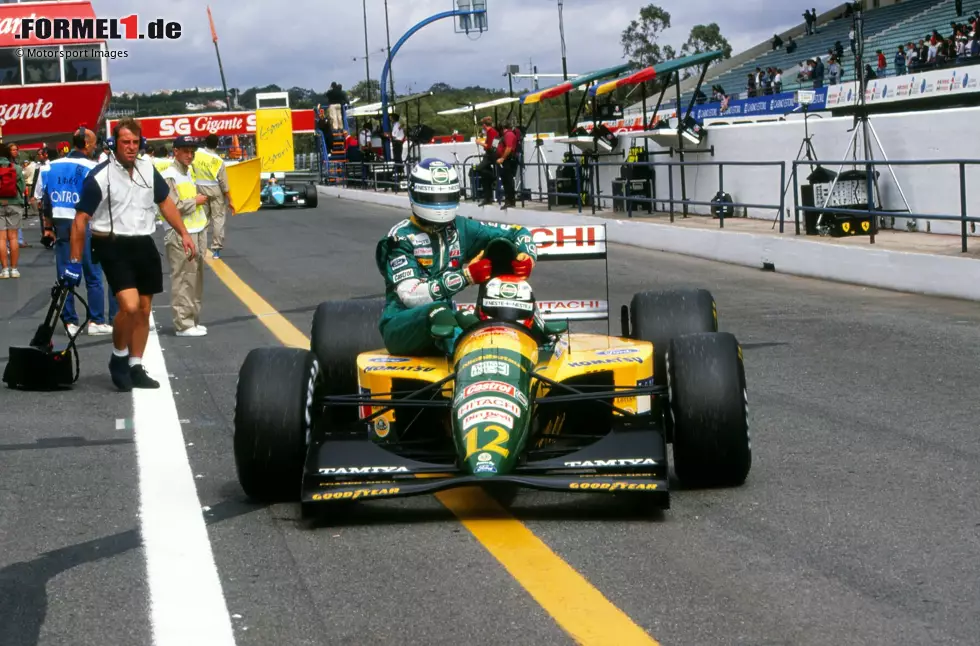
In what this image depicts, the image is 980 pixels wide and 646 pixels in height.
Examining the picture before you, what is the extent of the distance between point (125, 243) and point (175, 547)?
16.0 feet

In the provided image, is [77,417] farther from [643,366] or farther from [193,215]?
[193,215]

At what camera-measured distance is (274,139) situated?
4450cm

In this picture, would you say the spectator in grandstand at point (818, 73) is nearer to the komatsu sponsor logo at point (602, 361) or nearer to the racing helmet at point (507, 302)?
the komatsu sponsor logo at point (602, 361)

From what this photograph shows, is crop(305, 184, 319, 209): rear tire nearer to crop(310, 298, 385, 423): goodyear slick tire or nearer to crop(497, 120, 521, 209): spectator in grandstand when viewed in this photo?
crop(497, 120, 521, 209): spectator in grandstand

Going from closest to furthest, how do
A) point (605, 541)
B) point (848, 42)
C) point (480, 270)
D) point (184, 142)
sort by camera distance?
point (605, 541), point (480, 270), point (184, 142), point (848, 42)

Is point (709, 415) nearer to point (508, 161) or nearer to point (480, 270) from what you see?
point (480, 270)

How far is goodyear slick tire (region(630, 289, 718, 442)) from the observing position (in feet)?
23.3

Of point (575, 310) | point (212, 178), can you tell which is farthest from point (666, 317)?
point (212, 178)

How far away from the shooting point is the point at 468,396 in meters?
5.73

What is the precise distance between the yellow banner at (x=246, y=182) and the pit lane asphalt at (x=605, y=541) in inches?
459

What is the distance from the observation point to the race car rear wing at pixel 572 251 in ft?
24.4

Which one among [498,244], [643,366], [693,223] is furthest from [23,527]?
[693,223]

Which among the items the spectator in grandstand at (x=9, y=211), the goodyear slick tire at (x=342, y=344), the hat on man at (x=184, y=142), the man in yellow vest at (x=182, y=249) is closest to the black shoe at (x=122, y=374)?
the man in yellow vest at (x=182, y=249)

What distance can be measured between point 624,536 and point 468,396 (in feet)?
2.68
